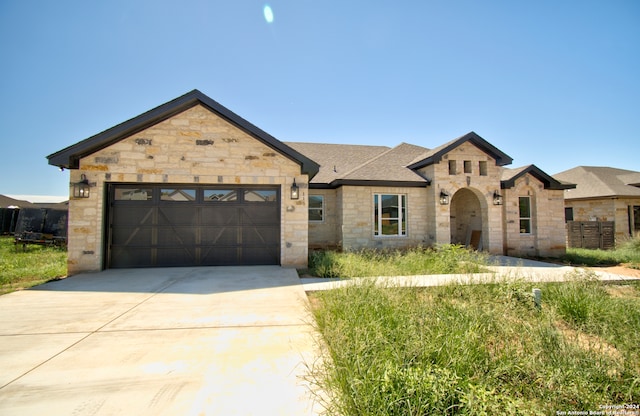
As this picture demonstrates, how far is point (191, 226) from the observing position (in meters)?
8.55

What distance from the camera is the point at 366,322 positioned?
323 centimetres

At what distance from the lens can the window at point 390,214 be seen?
1161 centimetres

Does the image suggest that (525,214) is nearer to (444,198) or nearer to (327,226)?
(444,198)

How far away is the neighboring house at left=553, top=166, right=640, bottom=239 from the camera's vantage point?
1623cm

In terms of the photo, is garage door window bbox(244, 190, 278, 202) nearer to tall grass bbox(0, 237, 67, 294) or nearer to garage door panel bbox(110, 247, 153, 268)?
garage door panel bbox(110, 247, 153, 268)

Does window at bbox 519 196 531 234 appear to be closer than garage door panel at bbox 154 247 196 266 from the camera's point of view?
No

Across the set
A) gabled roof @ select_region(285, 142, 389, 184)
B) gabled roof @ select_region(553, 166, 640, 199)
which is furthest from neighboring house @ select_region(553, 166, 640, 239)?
gabled roof @ select_region(285, 142, 389, 184)

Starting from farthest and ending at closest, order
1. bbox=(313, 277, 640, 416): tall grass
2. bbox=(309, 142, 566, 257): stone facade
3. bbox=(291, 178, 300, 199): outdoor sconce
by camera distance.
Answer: bbox=(309, 142, 566, 257): stone facade, bbox=(291, 178, 300, 199): outdoor sconce, bbox=(313, 277, 640, 416): tall grass

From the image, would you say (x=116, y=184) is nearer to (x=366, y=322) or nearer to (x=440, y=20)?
(x=366, y=322)

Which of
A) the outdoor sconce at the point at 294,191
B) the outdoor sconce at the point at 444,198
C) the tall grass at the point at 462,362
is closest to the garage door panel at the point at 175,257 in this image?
the outdoor sconce at the point at 294,191

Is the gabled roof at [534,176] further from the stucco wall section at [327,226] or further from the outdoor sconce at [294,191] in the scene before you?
the outdoor sconce at [294,191]

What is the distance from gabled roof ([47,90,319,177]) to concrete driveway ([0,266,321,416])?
400 cm

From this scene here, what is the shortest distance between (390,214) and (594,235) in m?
11.8

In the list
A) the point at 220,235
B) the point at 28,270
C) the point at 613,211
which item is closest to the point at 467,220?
the point at 613,211
